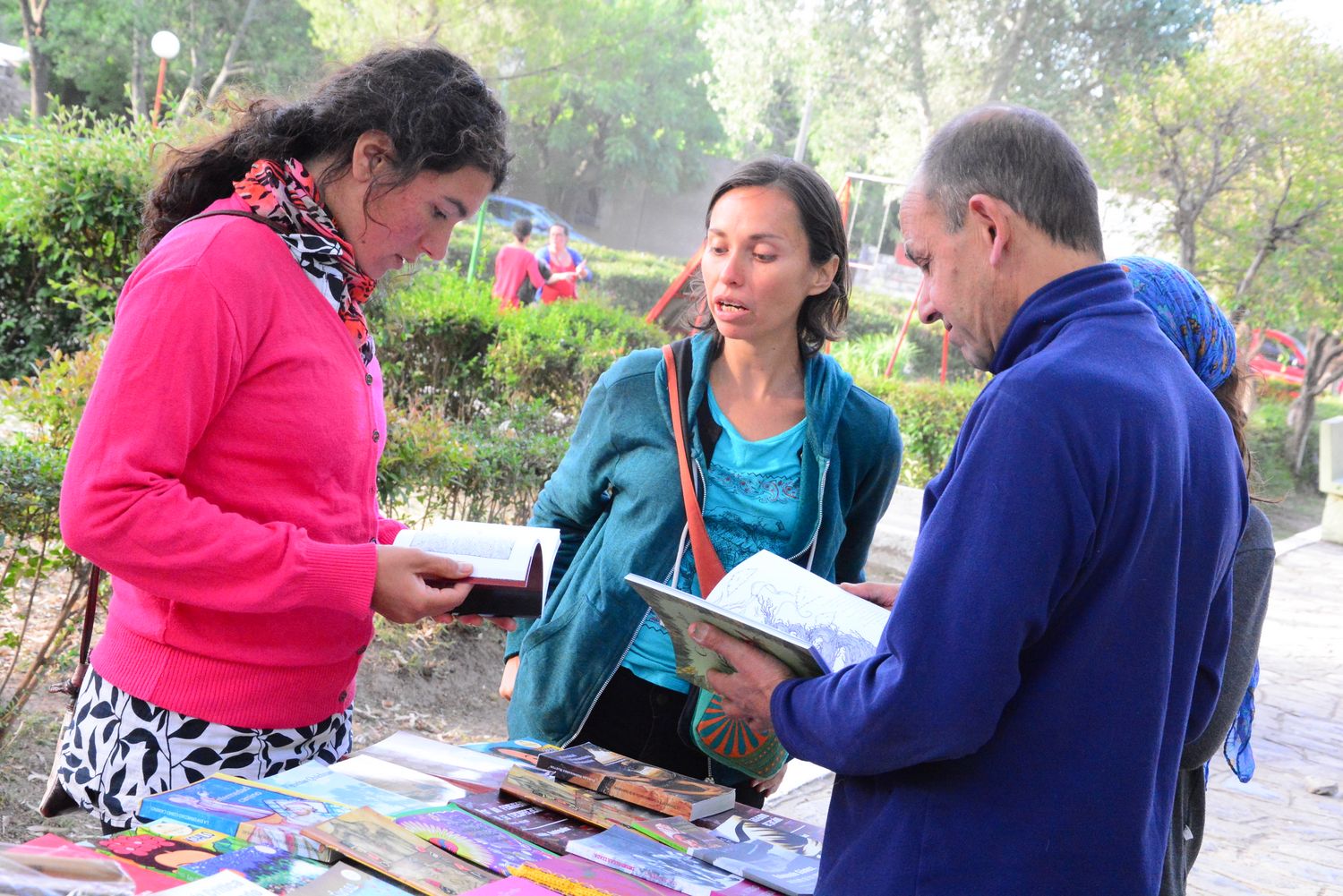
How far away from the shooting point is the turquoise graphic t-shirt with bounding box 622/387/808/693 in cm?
255

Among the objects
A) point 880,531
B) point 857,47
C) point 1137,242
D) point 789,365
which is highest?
point 857,47

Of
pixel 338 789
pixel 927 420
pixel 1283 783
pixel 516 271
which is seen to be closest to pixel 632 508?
pixel 338 789

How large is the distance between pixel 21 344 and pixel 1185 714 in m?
6.06

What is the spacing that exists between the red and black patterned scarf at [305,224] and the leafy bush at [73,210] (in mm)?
3490

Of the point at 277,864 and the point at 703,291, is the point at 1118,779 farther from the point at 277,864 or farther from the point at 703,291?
the point at 703,291

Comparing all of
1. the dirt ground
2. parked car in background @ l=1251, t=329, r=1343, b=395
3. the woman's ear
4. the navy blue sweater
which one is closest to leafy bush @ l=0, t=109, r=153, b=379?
the dirt ground

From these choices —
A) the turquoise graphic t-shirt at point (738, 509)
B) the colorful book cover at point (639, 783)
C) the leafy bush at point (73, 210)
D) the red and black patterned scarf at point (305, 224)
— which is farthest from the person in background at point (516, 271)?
the colorful book cover at point (639, 783)

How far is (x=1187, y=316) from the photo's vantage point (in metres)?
2.02

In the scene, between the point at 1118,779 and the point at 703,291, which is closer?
the point at 1118,779

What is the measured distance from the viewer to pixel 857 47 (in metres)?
29.2

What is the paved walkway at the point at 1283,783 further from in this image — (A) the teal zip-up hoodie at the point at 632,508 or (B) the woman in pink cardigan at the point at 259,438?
(B) the woman in pink cardigan at the point at 259,438

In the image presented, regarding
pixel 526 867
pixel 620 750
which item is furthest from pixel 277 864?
pixel 620 750

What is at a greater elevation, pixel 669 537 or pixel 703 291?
pixel 703 291

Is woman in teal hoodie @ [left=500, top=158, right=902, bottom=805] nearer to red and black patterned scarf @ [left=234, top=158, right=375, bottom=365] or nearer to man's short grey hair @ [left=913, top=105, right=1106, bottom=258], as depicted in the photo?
red and black patterned scarf @ [left=234, top=158, right=375, bottom=365]
